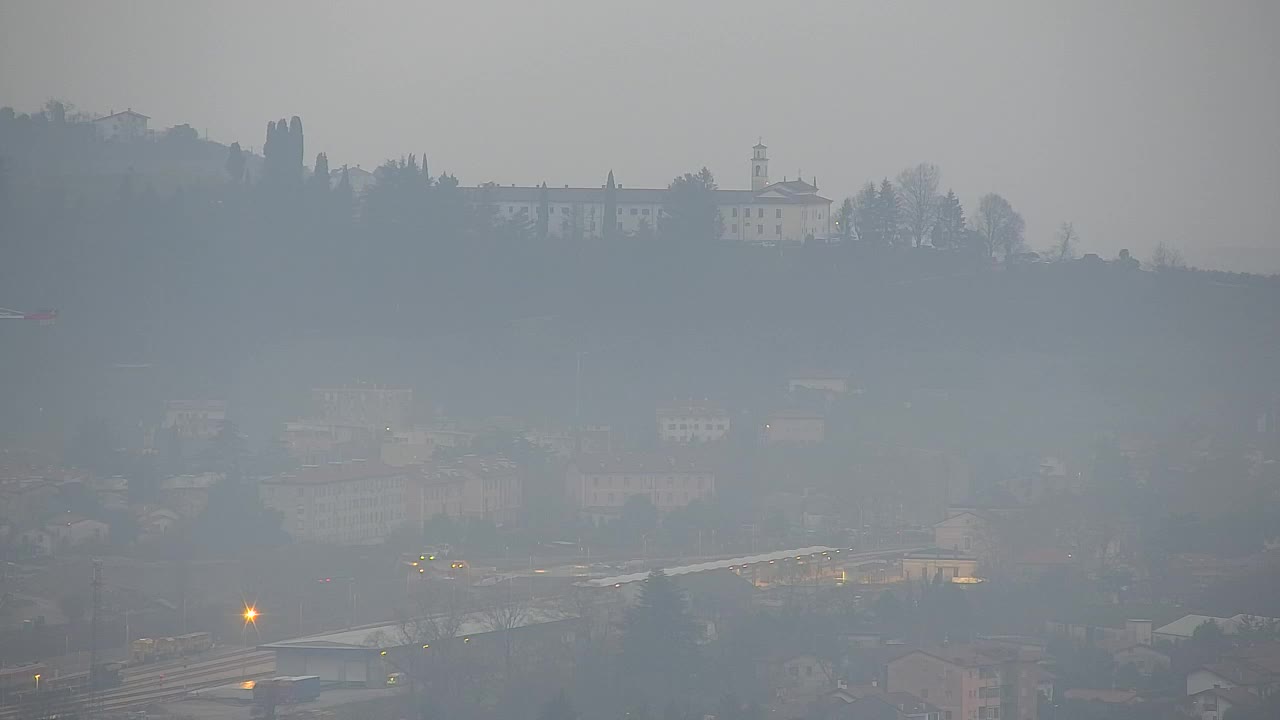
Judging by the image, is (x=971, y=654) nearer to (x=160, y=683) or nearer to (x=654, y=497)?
(x=160, y=683)

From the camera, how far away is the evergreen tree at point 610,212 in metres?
36.5

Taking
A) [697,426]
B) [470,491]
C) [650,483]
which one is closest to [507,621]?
[470,491]

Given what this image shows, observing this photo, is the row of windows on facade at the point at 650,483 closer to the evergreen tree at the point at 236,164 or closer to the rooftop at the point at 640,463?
the rooftop at the point at 640,463

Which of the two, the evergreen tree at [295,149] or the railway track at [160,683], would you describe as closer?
the railway track at [160,683]

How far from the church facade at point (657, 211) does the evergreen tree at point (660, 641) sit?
735 inches

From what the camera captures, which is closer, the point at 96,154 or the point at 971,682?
the point at 971,682

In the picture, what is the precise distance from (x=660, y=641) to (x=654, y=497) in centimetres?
842

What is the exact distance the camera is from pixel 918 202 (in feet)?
128

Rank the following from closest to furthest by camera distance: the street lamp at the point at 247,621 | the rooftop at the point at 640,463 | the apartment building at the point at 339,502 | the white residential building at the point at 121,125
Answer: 1. the street lamp at the point at 247,621
2. the apartment building at the point at 339,502
3. the rooftop at the point at 640,463
4. the white residential building at the point at 121,125

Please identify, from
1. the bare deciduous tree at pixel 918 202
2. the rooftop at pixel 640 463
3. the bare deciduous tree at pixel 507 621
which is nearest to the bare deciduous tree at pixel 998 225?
the bare deciduous tree at pixel 918 202

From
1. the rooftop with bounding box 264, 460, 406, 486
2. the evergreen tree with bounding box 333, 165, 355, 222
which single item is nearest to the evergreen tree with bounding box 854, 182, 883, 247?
the evergreen tree with bounding box 333, 165, 355, 222

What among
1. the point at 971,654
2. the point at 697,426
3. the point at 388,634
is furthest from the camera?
the point at 697,426

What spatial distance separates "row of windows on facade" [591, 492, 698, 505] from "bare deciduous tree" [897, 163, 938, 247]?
12.1 meters

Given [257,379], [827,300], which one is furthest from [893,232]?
[257,379]
